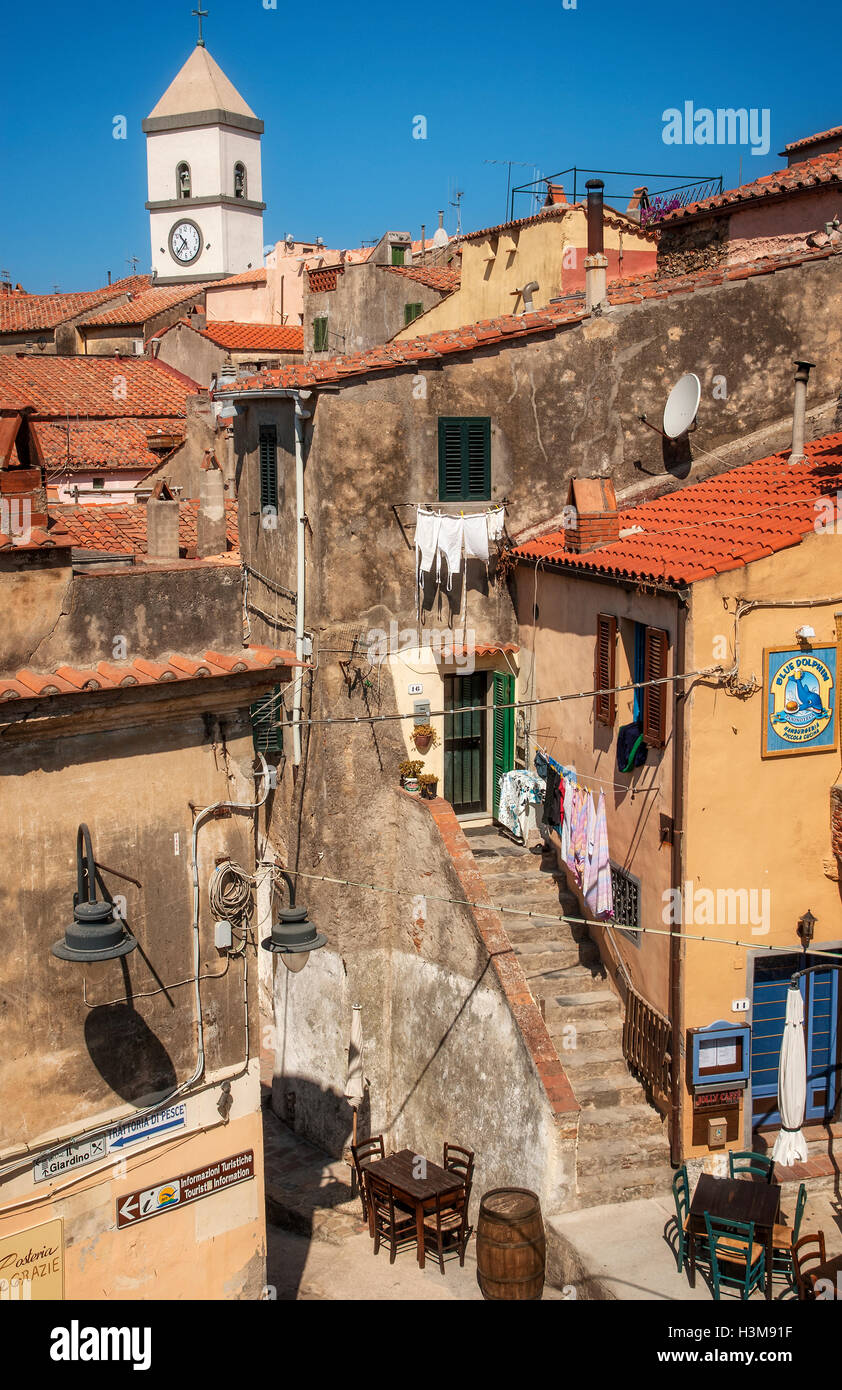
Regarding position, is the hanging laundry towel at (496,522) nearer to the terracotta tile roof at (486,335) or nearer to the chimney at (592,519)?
the chimney at (592,519)

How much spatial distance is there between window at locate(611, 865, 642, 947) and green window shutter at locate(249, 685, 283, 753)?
491 centimetres

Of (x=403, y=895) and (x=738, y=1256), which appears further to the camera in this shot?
(x=403, y=895)

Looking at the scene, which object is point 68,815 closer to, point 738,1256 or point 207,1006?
point 207,1006

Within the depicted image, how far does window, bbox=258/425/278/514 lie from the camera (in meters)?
18.8

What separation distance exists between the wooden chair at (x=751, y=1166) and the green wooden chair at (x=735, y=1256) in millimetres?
1220

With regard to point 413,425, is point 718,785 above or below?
below

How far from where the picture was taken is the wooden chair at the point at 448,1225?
15.0 m

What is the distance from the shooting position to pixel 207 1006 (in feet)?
38.5

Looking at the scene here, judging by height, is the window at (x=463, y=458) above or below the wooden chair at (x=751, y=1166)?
above

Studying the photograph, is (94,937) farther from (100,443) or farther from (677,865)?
→ (100,443)

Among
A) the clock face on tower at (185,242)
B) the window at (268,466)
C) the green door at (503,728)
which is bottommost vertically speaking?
the green door at (503,728)

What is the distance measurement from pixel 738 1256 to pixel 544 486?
33.3ft

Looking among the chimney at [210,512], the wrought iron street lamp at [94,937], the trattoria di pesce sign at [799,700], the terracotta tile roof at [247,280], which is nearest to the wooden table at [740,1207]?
the trattoria di pesce sign at [799,700]
